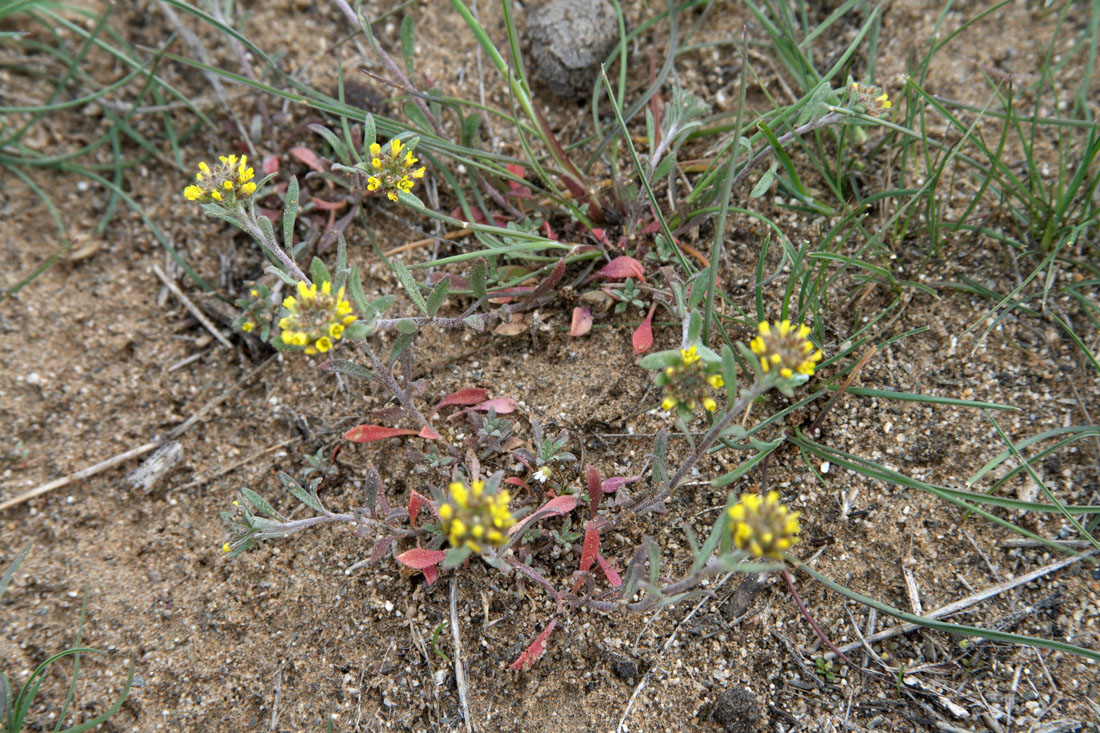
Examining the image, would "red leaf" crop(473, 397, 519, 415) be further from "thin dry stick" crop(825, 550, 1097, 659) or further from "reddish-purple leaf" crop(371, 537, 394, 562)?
"thin dry stick" crop(825, 550, 1097, 659)

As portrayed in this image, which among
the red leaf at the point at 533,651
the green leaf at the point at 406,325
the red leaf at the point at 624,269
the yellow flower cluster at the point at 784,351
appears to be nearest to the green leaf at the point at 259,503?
the green leaf at the point at 406,325

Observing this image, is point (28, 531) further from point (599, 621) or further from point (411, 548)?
point (599, 621)

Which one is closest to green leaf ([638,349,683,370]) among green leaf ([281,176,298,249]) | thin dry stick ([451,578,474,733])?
thin dry stick ([451,578,474,733])

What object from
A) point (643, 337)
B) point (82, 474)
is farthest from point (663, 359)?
point (82, 474)

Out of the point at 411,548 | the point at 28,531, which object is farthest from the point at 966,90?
the point at 28,531

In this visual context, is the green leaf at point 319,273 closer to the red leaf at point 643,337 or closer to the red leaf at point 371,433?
the red leaf at point 371,433

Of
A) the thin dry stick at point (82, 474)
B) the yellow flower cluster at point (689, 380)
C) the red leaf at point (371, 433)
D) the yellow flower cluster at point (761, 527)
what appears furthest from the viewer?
the thin dry stick at point (82, 474)
